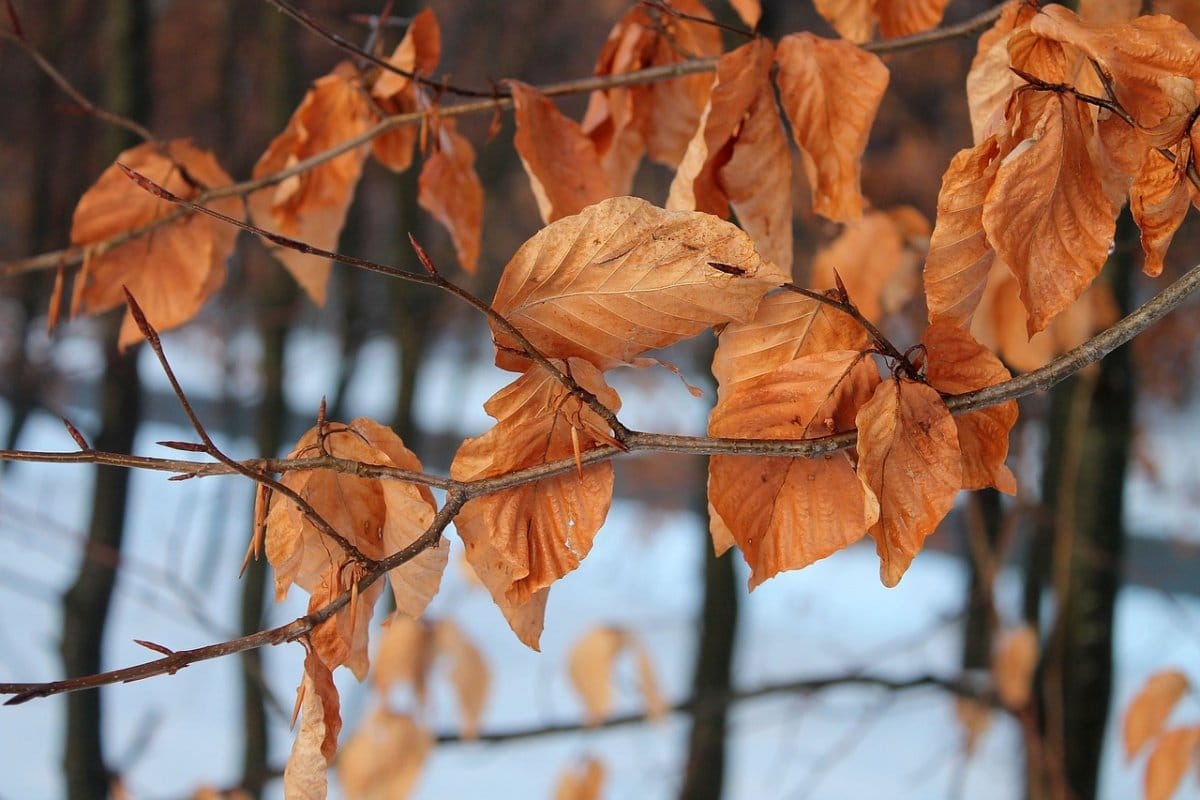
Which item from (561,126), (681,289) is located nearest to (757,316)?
(681,289)

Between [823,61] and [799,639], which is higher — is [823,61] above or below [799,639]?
below

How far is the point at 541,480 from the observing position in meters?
0.28

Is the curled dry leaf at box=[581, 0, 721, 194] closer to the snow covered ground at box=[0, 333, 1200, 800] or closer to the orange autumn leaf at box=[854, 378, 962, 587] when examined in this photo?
the orange autumn leaf at box=[854, 378, 962, 587]

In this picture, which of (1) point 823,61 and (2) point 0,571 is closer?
(1) point 823,61

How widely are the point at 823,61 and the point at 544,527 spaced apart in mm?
218

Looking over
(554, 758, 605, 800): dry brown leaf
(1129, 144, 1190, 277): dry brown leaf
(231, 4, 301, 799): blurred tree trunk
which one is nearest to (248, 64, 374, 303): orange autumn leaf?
(1129, 144, 1190, 277): dry brown leaf

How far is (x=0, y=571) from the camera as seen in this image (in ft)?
8.43

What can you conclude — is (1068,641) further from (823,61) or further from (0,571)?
(0,571)

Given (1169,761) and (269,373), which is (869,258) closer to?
(1169,761)

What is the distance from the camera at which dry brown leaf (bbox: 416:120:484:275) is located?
44 cm

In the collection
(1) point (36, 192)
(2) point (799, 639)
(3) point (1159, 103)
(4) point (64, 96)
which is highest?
(4) point (64, 96)

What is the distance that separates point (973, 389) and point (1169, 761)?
52 cm

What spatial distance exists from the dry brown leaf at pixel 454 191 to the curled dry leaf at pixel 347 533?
0.53ft

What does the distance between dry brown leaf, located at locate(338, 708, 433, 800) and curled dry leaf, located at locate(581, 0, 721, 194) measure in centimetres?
50
